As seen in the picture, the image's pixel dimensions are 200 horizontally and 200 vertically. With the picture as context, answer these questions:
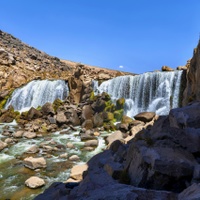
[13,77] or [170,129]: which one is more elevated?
[13,77]

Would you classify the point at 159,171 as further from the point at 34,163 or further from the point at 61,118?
the point at 61,118

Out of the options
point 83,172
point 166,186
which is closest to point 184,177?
point 166,186

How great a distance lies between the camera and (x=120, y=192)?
568 centimetres

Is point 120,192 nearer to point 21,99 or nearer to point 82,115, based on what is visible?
point 82,115

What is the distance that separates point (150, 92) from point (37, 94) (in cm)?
2024

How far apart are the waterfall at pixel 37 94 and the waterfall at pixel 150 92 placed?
10.3 metres

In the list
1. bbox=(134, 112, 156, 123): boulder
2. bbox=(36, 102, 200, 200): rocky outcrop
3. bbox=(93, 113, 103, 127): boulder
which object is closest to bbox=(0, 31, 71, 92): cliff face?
bbox=(93, 113, 103, 127): boulder

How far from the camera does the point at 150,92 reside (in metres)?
30.3

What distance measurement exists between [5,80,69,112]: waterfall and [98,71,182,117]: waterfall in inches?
406

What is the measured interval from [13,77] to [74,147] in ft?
101

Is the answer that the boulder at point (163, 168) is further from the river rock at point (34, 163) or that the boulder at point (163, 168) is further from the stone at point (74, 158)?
the stone at point (74, 158)

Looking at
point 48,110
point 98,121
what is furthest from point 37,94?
point 98,121

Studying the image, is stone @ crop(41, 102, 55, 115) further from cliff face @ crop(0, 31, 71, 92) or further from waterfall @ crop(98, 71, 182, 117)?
cliff face @ crop(0, 31, 71, 92)

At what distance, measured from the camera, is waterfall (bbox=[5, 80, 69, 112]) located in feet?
124
